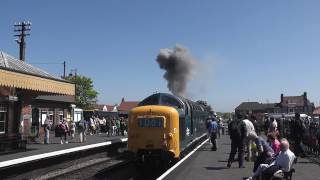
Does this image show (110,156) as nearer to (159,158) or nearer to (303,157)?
(159,158)

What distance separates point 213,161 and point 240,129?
208cm

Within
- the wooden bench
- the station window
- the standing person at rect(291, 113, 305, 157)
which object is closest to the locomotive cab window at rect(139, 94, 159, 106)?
the standing person at rect(291, 113, 305, 157)

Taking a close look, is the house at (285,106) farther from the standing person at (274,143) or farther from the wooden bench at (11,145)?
the standing person at (274,143)

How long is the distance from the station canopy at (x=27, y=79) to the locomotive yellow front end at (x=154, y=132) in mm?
5638

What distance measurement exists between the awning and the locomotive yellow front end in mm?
5588

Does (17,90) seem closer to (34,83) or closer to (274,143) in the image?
(34,83)

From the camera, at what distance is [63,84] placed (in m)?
23.9

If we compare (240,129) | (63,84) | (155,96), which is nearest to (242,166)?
(240,129)

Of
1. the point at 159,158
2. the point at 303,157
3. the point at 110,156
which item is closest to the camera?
the point at 159,158

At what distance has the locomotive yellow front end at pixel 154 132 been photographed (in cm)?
1566

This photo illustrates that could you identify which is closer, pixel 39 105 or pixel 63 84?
pixel 63 84

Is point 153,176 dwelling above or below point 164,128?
below

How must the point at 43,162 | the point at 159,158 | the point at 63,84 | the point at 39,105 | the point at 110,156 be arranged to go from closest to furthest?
the point at 43,162 → the point at 159,158 → the point at 110,156 → the point at 63,84 → the point at 39,105

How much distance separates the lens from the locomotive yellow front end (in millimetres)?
15664
